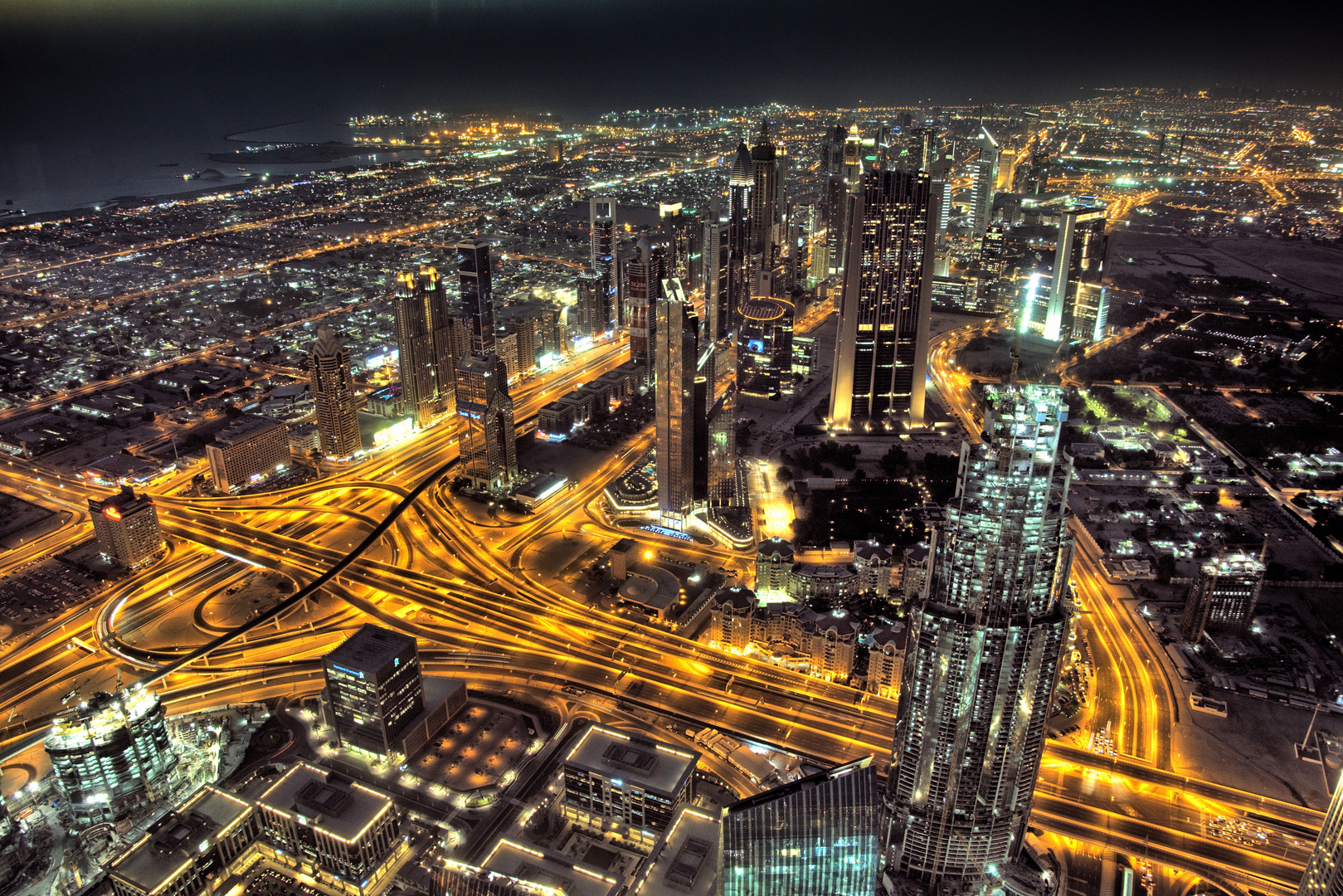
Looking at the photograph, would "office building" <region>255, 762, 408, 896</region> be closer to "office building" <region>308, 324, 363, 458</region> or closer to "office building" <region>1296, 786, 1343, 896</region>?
"office building" <region>1296, 786, 1343, 896</region>

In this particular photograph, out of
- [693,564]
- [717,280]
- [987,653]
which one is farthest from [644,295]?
[987,653]

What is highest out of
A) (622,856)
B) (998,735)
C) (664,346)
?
(664,346)

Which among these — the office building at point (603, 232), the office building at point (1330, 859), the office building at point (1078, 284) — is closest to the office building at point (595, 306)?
the office building at point (603, 232)

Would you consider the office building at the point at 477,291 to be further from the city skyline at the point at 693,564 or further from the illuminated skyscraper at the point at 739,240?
the illuminated skyscraper at the point at 739,240

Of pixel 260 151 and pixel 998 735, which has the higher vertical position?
pixel 260 151

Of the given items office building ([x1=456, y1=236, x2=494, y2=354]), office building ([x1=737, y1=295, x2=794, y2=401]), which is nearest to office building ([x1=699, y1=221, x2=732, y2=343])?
office building ([x1=737, y1=295, x2=794, y2=401])

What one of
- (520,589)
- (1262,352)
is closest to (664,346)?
(520,589)

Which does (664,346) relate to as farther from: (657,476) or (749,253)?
(749,253)
